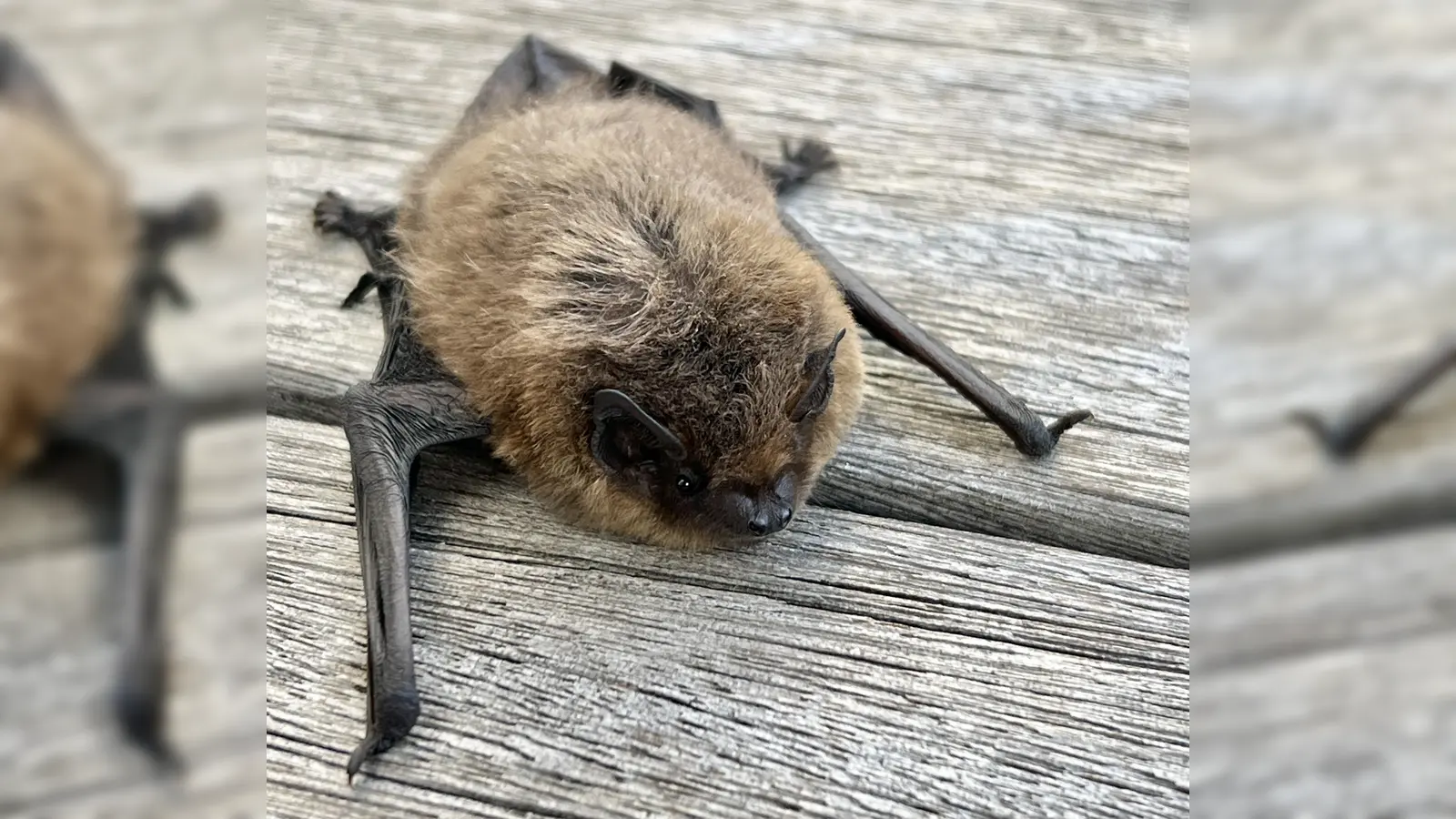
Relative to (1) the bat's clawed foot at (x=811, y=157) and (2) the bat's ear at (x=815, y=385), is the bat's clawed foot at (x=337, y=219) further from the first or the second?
(2) the bat's ear at (x=815, y=385)

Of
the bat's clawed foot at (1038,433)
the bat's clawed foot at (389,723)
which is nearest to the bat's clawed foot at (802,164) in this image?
the bat's clawed foot at (1038,433)
